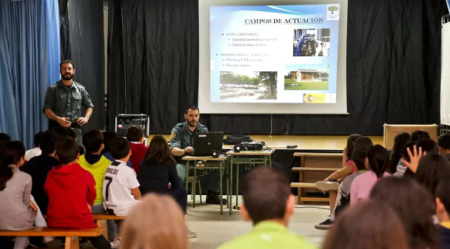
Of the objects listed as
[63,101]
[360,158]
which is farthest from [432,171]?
[63,101]

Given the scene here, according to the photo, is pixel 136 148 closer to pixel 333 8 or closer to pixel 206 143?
pixel 206 143

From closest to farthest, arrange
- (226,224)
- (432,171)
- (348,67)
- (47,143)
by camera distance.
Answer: (432,171) → (47,143) → (226,224) → (348,67)

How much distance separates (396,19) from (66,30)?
545 cm

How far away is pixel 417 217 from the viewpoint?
162 cm

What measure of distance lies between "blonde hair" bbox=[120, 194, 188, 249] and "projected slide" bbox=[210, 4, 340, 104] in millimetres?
8295

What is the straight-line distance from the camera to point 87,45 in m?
8.95

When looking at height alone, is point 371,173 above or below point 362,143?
→ below

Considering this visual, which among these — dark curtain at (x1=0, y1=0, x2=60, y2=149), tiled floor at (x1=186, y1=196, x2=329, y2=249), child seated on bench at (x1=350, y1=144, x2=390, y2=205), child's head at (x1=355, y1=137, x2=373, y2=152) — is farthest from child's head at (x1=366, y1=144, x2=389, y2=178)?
dark curtain at (x1=0, y1=0, x2=60, y2=149)

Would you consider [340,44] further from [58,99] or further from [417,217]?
[417,217]

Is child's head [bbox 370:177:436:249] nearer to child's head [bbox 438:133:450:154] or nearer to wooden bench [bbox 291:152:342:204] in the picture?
child's head [bbox 438:133:450:154]

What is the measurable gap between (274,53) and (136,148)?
456 centimetres

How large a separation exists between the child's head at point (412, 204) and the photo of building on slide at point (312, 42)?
7725 millimetres

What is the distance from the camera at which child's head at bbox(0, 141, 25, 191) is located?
3.69 m

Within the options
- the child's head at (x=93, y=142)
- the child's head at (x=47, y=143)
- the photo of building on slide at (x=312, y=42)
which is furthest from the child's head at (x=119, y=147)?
the photo of building on slide at (x=312, y=42)
